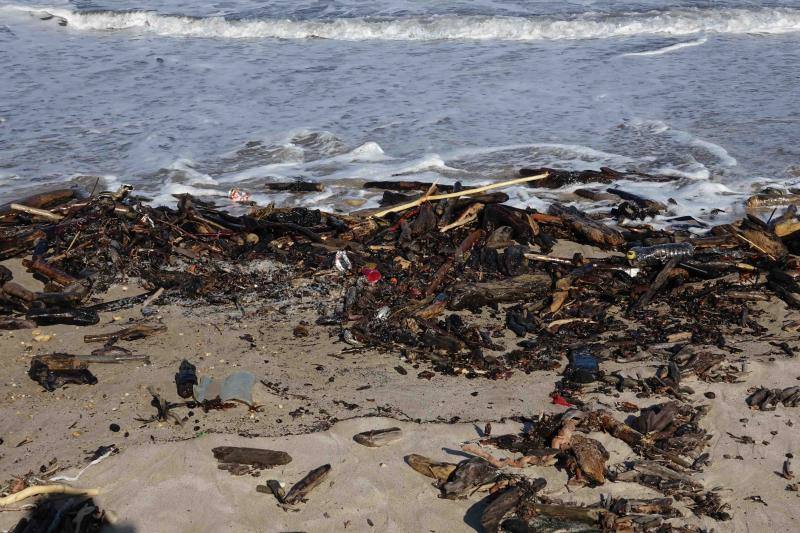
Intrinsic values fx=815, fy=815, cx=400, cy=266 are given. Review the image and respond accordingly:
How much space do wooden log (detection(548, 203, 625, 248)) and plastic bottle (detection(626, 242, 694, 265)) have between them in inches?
A: 14.9

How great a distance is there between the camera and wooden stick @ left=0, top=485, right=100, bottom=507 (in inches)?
143

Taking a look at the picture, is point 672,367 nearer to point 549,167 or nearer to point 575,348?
point 575,348

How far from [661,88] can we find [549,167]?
381cm

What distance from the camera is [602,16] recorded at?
51.0 ft

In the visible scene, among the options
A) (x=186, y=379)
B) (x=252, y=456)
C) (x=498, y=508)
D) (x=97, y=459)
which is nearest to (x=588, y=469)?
(x=498, y=508)

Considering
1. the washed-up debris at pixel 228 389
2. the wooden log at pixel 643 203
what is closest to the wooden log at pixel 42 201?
the washed-up debris at pixel 228 389

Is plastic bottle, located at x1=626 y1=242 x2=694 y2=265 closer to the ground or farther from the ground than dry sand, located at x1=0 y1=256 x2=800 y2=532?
farther from the ground

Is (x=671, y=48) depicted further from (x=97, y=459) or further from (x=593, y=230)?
(x=97, y=459)

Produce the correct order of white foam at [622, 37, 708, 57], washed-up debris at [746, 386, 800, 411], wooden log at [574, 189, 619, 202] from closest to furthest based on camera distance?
washed-up debris at [746, 386, 800, 411], wooden log at [574, 189, 619, 202], white foam at [622, 37, 708, 57]

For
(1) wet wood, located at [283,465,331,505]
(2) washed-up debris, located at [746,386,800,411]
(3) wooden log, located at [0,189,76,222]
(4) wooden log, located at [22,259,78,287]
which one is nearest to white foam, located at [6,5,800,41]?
(3) wooden log, located at [0,189,76,222]

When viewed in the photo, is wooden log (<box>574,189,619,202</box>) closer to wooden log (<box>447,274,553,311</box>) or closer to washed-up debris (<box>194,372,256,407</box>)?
wooden log (<box>447,274,553,311</box>)

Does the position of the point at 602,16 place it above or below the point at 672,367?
above

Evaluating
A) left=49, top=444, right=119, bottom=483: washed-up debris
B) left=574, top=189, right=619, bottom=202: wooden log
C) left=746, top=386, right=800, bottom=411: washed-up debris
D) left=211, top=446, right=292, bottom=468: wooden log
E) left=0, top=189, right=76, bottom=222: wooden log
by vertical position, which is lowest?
left=746, top=386, right=800, bottom=411: washed-up debris

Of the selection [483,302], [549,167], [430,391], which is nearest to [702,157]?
[549,167]
